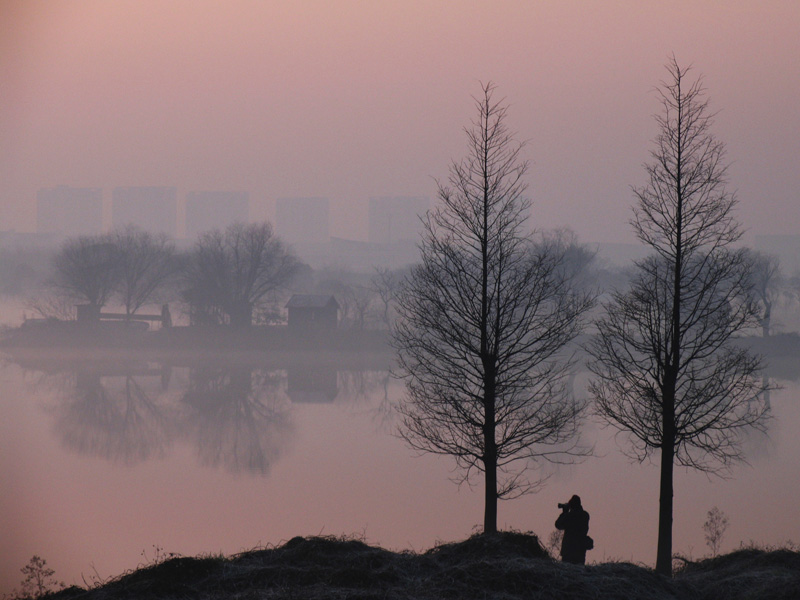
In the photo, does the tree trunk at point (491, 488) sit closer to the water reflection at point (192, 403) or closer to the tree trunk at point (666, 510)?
the tree trunk at point (666, 510)

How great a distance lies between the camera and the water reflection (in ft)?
117

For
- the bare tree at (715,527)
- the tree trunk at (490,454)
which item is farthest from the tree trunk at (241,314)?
the tree trunk at (490,454)

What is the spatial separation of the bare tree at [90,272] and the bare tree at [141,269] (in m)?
1.14

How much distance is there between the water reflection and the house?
793 cm

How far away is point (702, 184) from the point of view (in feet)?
54.1

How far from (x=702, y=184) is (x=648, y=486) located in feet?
46.1

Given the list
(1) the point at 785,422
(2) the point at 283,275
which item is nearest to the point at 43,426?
(1) the point at 785,422

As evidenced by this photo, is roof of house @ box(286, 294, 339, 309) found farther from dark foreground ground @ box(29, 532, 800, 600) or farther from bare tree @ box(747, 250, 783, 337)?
dark foreground ground @ box(29, 532, 800, 600)

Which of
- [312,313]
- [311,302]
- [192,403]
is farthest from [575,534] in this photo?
[311,302]

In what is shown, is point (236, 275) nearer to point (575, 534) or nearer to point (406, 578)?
point (575, 534)

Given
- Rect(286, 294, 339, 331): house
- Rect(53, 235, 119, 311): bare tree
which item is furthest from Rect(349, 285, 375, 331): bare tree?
Rect(53, 235, 119, 311): bare tree

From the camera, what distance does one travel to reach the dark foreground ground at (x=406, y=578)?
1036 centimetres

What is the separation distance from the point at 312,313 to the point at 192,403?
1094 inches

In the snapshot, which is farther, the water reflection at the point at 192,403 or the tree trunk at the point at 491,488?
the water reflection at the point at 192,403
